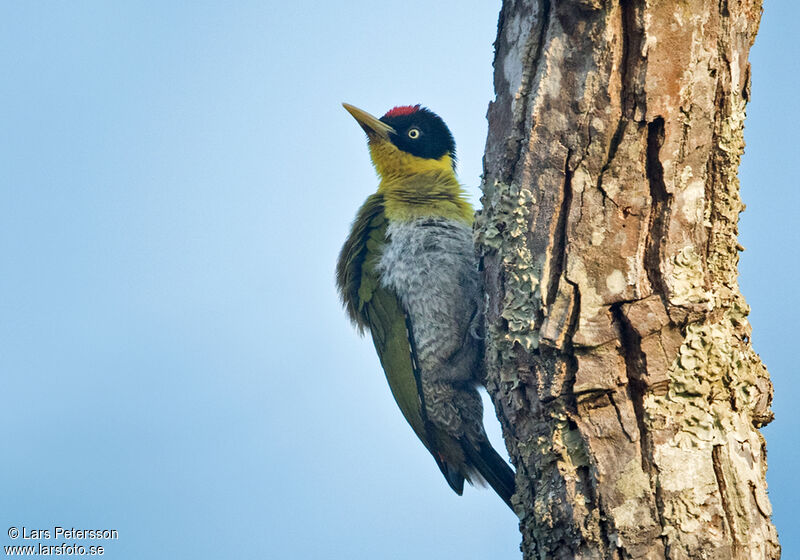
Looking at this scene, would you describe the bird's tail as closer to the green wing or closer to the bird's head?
the green wing

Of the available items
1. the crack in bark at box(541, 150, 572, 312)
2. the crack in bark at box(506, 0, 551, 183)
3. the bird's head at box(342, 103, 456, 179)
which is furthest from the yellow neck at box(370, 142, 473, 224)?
the crack in bark at box(541, 150, 572, 312)

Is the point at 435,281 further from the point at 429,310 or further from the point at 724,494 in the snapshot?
the point at 724,494

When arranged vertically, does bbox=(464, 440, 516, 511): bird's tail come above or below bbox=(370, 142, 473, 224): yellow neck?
below

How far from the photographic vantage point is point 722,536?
6.51 feet

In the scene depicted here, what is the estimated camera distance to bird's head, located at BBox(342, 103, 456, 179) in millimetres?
4711

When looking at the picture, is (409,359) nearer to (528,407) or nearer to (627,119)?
(528,407)

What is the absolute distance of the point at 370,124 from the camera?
492cm

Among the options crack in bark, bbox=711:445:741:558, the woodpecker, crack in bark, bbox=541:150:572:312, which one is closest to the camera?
crack in bark, bbox=711:445:741:558

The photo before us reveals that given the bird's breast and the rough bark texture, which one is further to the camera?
the bird's breast

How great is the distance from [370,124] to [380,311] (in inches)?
58.1

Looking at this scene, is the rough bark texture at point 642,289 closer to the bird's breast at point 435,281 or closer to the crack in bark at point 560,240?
the crack in bark at point 560,240

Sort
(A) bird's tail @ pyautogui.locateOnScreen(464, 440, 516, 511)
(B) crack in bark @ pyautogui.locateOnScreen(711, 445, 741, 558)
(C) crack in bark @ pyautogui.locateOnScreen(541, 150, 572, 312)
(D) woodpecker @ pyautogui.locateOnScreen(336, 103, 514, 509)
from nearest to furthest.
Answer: (B) crack in bark @ pyautogui.locateOnScreen(711, 445, 741, 558)
(C) crack in bark @ pyautogui.locateOnScreen(541, 150, 572, 312)
(A) bird's tail @ pyautogui.locateOnScreen(464, 440, 516, 511)
(D) woodpecker @ pyautogui.locateOnScreen(336, 103, 514, 509)

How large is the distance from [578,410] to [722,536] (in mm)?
487

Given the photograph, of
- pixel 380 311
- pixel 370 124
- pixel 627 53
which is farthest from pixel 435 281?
pixel 627 53
